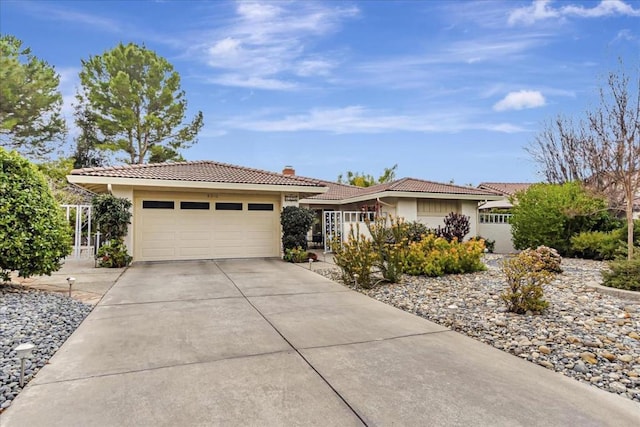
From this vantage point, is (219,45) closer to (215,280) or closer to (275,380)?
(215,280)

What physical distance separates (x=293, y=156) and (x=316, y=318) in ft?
60.2

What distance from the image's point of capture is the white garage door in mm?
12023

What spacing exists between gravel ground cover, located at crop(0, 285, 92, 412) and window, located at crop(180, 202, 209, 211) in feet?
19.4

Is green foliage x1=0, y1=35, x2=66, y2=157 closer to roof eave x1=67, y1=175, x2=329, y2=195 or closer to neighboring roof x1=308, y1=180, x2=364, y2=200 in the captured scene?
roof eave x1=67, y1=175, x2=329, y2=195

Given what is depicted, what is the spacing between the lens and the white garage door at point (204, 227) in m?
12.0

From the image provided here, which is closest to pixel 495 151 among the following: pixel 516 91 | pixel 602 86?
pixel 516 91

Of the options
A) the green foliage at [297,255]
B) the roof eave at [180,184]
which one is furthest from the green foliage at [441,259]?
the roof eave at [180,184]

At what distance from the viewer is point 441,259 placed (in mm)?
8969

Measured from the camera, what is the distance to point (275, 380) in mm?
3273

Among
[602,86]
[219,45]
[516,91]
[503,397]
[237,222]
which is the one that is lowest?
[503,397]

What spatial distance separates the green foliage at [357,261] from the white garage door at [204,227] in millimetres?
5265

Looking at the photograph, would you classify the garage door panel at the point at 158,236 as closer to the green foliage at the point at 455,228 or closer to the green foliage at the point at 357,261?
the green foliage at the point at 357,261

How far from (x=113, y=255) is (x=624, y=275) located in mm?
11840

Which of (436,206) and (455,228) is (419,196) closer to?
(436,206)
